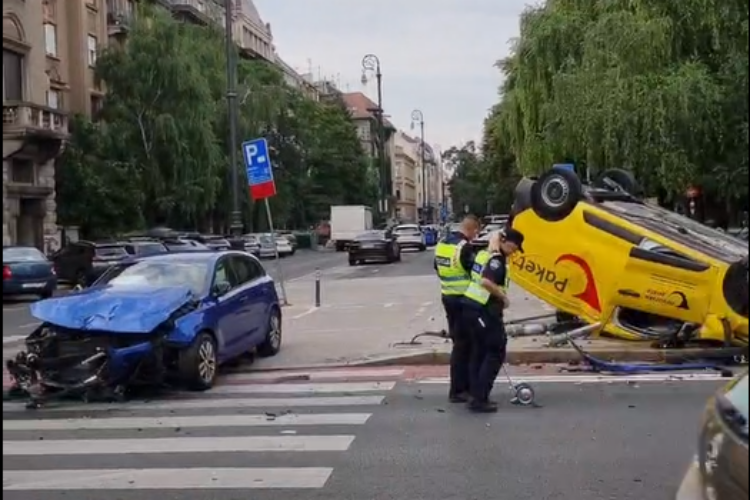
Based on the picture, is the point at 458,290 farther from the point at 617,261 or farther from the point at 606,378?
the point at 617,261

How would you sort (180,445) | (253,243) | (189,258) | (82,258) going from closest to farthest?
(180,445) → (189,258) → (82,258) → (253,243)

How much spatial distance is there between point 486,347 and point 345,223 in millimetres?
59274

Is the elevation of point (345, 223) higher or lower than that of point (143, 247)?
higher

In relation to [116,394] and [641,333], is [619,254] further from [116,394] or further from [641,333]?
[116,394]

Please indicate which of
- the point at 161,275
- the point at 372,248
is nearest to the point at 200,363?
the point at 161,275

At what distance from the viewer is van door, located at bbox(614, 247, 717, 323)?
37.1 feet

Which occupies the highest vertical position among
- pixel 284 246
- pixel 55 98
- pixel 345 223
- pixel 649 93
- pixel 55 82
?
pixel 55 82

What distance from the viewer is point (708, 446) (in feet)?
10.6

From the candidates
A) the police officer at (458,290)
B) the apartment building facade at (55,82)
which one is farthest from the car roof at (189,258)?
the apartment building facade at (55,82)

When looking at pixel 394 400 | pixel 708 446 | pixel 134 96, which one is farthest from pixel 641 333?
pixel 134 96

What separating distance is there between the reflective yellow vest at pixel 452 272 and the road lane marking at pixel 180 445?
2.02m

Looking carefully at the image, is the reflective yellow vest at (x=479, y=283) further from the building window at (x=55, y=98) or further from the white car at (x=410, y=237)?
the white car at (x=410, y=237)

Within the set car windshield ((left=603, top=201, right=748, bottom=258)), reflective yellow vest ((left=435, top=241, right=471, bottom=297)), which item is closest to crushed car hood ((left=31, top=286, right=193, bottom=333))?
reflective yellow vest ((left=435, top=241, right=471, bottom=297))

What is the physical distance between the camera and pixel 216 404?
10.1 m
